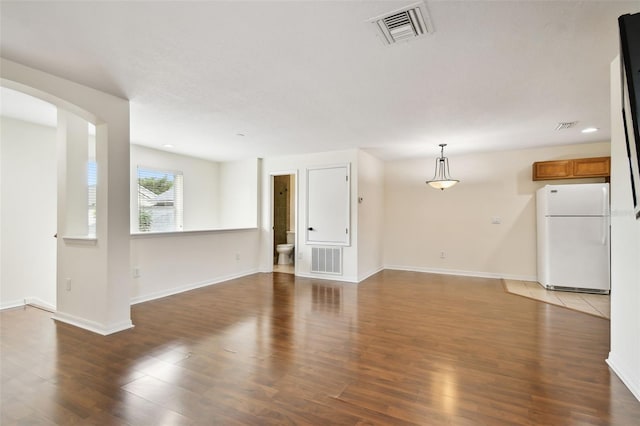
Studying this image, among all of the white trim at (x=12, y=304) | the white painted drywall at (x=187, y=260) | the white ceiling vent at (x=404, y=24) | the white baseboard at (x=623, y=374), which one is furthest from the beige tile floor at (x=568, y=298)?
the white trim at (x=12, y=304)

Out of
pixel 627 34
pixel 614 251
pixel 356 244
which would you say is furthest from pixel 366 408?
pixel 356 244

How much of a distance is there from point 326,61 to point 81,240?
3.20 meters

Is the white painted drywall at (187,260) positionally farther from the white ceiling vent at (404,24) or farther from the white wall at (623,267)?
the white wall at (623,267)

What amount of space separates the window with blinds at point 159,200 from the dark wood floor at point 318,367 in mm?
2198

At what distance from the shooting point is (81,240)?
3.26 metres

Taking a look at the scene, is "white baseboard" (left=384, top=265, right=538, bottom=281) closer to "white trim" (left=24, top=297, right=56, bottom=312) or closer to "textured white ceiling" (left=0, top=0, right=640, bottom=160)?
"textured white ceiling" (left=0, top=0, right=640, bottom=160)

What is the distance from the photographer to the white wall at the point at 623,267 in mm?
2023

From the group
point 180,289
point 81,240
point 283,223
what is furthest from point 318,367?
point 283,223

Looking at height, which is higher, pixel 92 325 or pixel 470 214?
Result: pixel 470 214

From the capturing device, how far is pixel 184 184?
20.6ft

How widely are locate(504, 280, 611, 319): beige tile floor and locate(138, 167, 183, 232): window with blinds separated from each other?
6.32m

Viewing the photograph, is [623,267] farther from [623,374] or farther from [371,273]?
[371,273]

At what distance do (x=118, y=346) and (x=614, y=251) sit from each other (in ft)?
14.3

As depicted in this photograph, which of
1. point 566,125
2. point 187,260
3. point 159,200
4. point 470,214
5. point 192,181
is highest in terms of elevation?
point 566,125
